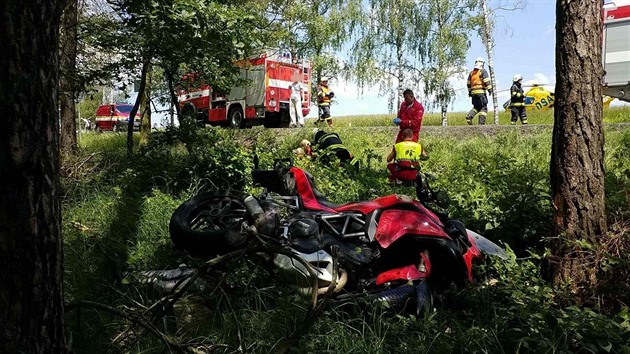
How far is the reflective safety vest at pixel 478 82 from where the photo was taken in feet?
43.8

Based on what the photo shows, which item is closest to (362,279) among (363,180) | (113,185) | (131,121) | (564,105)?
(564,105)

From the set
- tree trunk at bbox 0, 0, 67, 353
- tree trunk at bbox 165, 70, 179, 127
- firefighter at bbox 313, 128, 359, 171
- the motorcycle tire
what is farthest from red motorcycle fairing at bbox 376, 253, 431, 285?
tree trunk at bbox 165, 70, 179, 127

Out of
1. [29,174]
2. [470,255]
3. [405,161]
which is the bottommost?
[470,255]

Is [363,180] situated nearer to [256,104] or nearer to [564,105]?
[564,105]

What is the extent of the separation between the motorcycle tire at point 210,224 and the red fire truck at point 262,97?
427 inches

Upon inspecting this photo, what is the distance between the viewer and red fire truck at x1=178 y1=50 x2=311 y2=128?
51.8 ft

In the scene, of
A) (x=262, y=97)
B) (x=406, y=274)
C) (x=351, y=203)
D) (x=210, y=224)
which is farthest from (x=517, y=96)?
(x=406, y=274)

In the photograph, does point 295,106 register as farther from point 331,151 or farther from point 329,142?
point 331,151

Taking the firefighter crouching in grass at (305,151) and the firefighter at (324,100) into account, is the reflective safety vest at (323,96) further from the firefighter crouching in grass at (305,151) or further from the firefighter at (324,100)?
the firefighter crouching in grass at (305,151)

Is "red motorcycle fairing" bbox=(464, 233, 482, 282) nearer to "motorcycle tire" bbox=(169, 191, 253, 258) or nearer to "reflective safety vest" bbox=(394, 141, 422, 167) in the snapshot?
"motorcycle tire" bbox=(169, 191, 253, 258)

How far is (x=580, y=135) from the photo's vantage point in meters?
3.60

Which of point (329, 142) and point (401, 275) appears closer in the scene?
point (401, 275)

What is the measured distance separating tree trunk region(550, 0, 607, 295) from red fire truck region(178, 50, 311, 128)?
11827 mm

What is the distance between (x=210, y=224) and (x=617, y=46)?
14.1 meters
